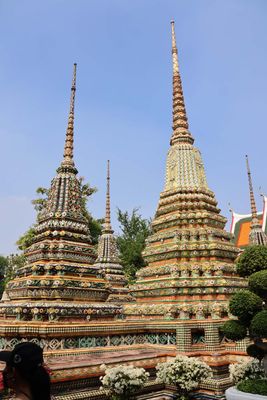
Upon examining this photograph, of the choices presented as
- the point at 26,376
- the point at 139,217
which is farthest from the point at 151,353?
the point at 139,217

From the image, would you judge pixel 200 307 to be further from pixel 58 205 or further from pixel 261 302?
pixel 58 205

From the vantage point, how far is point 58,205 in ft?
40.5

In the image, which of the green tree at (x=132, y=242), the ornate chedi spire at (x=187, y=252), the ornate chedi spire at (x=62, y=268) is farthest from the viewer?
the green tree at (x=132, y=242)

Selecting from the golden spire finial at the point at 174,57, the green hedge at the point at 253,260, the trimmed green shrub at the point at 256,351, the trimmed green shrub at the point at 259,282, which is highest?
the golden spire finial at the point at 174,57

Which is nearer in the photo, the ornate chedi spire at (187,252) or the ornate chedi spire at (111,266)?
the ornate chedi spire at (187,252)

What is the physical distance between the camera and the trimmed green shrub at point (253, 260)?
7.70 meters

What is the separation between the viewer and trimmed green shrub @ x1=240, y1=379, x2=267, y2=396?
6697 millimetres

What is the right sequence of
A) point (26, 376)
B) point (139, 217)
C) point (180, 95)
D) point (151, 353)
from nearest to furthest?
point (26, 376), point (151, 353), point (180, 95), point (139, 217)

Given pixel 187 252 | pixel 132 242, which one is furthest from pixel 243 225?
pixel 187 252

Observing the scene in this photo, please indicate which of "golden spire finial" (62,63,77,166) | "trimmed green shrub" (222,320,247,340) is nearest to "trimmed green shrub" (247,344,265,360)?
"trimmed green shrub" (222,320,247,340)

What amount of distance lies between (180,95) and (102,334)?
12.9 meters

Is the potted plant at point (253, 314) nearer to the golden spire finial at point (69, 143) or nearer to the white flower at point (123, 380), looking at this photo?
the white flower at point (123, 380)

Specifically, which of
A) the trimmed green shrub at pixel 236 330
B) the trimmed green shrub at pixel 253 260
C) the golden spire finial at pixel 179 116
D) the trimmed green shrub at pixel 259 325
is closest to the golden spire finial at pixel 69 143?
the golden spire finial at pixel 179 116

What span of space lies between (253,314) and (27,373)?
6.01 metres
